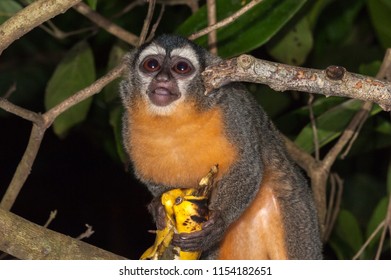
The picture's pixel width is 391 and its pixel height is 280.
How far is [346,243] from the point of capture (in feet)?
19.2

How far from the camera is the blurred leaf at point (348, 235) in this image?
18.8 feet

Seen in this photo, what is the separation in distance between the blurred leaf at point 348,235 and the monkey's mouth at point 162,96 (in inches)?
80.5

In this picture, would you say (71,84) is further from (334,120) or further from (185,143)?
(334,120)

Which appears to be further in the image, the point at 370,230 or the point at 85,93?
the point at 370,230

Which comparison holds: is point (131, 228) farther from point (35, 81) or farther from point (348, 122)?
point (348, 122)

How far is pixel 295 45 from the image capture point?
5586mm

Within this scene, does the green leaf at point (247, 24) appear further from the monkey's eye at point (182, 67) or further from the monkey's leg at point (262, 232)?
the monkey's leg at point (262, 232)

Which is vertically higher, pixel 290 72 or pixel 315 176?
pixel 315 176

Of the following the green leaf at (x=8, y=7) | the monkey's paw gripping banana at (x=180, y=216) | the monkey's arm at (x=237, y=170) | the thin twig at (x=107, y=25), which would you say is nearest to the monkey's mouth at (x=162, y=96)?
the monkey's arm at (x=237, y=170)

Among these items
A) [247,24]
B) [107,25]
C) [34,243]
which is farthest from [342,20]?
[34,243]

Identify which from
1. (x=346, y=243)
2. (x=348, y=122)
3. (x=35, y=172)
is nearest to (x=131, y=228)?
(x=35, y=172)

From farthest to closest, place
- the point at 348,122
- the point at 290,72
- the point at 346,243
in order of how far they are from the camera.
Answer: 1. the point at 346,243
2. the point at 348,122
3. the point at 290,72

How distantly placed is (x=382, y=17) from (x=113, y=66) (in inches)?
74.3

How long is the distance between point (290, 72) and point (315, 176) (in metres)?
2.15
